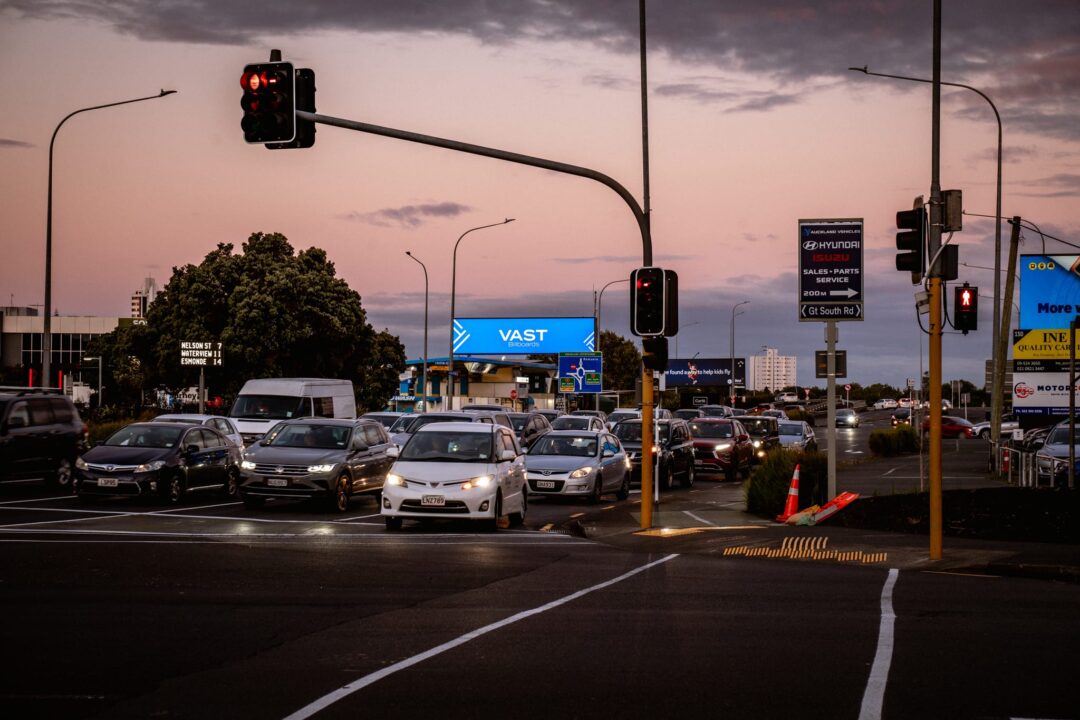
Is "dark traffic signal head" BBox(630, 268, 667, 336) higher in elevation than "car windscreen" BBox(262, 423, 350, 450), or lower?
higher

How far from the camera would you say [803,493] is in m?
23.8

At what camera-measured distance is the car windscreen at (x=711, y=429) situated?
3797 cm

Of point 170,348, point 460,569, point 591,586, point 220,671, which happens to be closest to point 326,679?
point 220,671

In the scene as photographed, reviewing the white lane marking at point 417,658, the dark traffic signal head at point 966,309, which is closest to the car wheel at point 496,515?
the white lane marking at point 417,658

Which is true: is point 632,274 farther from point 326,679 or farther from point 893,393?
point 893,393

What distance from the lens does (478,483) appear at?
67.1ft

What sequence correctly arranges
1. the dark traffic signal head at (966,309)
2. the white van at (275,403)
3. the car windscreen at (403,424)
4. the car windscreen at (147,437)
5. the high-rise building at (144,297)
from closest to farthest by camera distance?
1. the dark traffic signal head at (966,309)
2. the car windscreen at (147,437)
3. the car windscreen at (403,424)
4. the white van at (275,403)
5. the high-rise building at (144,297)

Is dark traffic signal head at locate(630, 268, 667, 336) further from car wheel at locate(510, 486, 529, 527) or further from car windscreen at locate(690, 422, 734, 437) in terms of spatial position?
car windscreen at locate(690, 422, 734, 437)

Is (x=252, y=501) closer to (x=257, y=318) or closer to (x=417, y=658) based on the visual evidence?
(x=417, y=658)

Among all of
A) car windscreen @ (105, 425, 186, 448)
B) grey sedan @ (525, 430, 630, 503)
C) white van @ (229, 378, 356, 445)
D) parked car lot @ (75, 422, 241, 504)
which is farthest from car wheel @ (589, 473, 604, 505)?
white van @ (229, 378, 356, 445)

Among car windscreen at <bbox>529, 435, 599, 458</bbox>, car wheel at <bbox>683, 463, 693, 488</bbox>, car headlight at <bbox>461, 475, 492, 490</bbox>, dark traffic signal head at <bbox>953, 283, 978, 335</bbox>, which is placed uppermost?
dark traffic signal head at <bbox>953, 283, 978, 335</bbox>

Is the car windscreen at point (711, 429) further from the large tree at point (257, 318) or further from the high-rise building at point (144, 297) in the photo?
the high-rise building at point (144, 297)

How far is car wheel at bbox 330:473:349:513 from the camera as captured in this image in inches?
914

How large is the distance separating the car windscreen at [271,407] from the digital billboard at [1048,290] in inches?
846
